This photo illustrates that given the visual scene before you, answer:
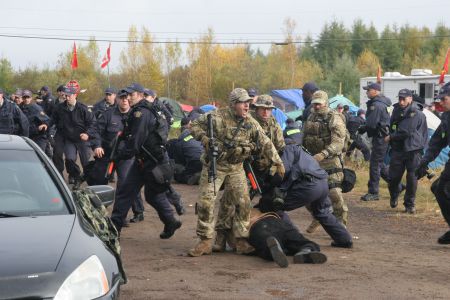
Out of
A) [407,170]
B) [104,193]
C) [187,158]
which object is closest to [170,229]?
[104,193]

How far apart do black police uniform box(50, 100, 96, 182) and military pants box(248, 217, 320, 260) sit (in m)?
5.70

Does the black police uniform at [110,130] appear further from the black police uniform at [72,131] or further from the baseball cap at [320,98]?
the baseball cap at [320,98]

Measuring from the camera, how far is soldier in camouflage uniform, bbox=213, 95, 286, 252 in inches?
348

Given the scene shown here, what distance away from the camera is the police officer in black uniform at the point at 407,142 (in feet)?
41.3

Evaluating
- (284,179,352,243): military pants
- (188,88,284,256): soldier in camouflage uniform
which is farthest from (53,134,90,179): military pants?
(284,179,352,243): military pants

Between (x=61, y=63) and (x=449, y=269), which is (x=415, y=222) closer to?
(x=449, y=269)

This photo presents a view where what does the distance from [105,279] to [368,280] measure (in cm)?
346

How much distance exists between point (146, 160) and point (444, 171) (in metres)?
3.42

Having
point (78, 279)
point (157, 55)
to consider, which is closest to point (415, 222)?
point (78, 279)

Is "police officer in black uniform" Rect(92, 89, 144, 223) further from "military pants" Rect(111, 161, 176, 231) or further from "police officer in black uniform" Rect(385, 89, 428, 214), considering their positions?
"police officer in black uniform" Rect(385, 89, 428, 214)

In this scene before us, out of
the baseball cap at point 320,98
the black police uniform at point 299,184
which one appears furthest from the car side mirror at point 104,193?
the baseball cap at point 320,98

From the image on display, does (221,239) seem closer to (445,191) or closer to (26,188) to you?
(445,191)

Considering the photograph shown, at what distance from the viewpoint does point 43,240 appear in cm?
494

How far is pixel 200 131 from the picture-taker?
8.75 m
